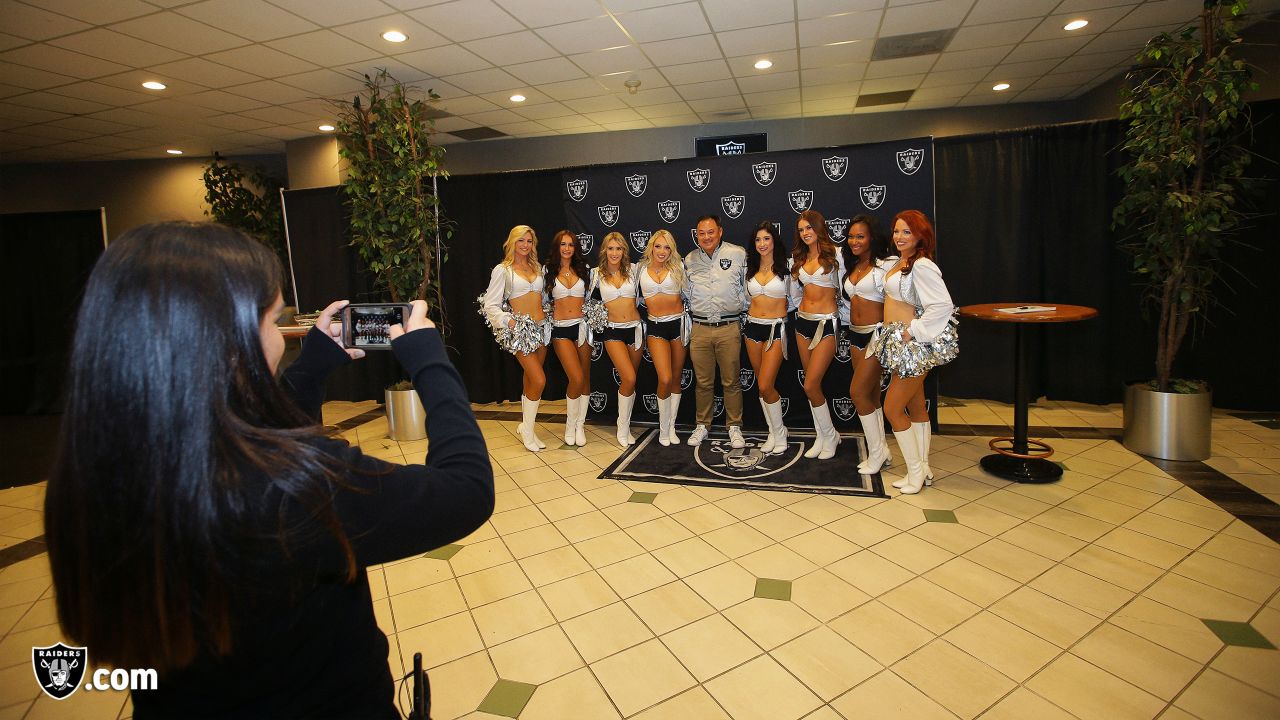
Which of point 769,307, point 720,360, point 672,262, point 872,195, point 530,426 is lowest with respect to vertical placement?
point 530,426

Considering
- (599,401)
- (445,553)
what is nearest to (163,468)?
(445,553)

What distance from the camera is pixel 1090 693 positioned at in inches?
79.7

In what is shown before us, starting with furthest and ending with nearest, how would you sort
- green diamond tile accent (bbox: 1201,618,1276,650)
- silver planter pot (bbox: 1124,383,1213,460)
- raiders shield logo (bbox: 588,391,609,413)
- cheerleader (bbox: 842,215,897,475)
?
1. raiders shield logo (bbox: 588,391,609,413)
2. silver planter pot (bbox: 1124,383,1213,460)
3. cheerleader (bbox: 842,215,897,475)
4. green diamond tile accent (bbox: 1201,618,1276,650)

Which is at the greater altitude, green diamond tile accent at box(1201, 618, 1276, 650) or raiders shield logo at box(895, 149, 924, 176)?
raiders shield logo at box(895, 149, 924, 176)

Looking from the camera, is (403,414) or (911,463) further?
(403,414)

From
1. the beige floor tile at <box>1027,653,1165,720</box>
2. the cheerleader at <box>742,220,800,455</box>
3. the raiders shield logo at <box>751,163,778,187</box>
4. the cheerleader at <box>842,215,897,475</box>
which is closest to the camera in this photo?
the beige floor tile at <box>1027,653,1165,720</box>

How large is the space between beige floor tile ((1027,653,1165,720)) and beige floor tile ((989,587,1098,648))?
151 millimetres

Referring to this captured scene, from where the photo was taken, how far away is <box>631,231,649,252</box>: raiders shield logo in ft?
17.2

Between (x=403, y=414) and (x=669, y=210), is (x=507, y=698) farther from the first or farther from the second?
(x=669, y=210)

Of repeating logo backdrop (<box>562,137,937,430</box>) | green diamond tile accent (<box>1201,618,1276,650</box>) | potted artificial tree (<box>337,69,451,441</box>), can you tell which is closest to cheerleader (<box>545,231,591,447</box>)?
repeating logo backdrop (<box>562,137,937,430</box>)

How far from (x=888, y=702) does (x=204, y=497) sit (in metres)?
2.13

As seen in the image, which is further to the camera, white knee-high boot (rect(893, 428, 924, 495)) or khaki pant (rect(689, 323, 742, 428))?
khaki pant (rect(689, 323, 742, 428))

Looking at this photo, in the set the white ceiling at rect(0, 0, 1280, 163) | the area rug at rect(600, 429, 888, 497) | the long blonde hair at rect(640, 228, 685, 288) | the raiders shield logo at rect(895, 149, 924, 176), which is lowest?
the area rug at rect(600, 429, 888, 497)

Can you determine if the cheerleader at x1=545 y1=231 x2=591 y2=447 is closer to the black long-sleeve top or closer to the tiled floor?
the tiled floor
